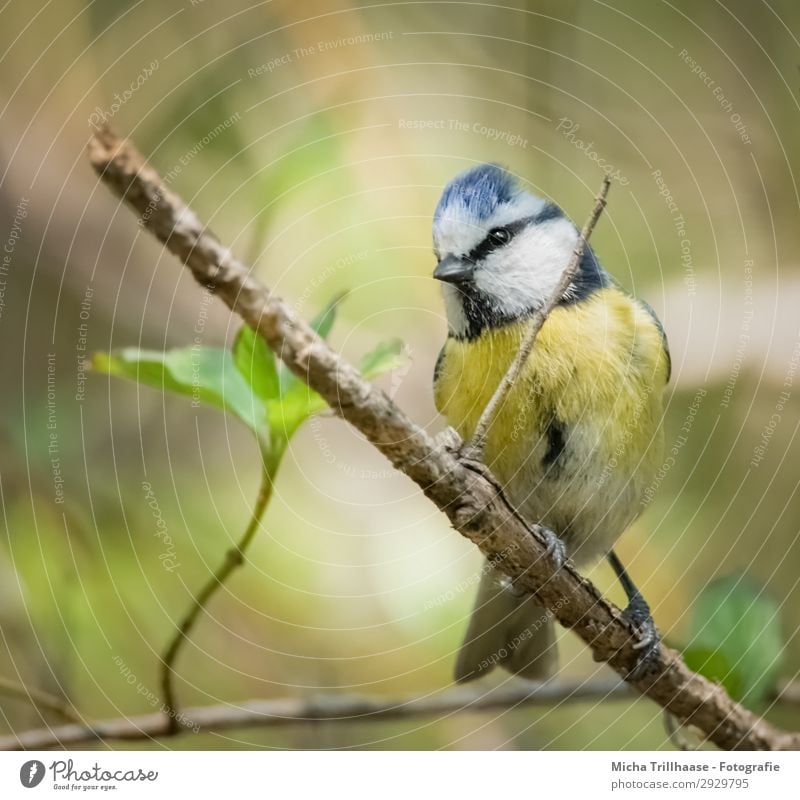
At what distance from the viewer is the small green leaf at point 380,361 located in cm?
63

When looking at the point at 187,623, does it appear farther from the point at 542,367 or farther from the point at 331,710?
the point at 542,367

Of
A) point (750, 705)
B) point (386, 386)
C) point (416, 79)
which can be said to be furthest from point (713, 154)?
point (750, 705)

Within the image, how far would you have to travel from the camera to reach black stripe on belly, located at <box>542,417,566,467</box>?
2.50ft

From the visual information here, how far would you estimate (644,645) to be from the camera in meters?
0.79

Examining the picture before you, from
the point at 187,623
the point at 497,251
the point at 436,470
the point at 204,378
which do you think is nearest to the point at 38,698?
the point at 187,623

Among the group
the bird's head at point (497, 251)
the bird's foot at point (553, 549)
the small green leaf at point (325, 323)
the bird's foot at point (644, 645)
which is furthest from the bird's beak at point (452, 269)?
the bird's foot at point (644, 645)

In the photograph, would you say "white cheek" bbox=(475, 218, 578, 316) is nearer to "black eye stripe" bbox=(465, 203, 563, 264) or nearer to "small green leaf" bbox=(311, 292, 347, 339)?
"black eye stripe" bbox=(465, 203, 563, 264)

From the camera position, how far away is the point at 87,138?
77 centimetres

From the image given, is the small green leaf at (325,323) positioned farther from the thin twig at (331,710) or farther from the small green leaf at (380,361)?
the thin twig at (331,710)

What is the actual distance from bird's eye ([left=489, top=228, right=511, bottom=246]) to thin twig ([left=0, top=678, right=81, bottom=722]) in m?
0.58

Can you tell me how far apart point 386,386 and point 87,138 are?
1.19 ft

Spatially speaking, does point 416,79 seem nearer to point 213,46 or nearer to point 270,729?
point 213,46

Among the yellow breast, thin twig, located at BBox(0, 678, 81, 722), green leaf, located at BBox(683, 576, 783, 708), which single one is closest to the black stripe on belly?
the yellow breast

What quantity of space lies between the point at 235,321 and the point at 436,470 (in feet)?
0.92
